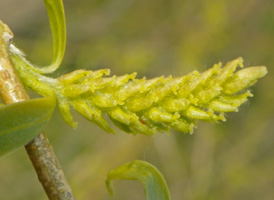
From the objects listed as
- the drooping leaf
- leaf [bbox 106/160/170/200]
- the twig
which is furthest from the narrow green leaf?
leaf [bbox 106/160/170/200]

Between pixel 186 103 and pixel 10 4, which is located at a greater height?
pixel 10 4

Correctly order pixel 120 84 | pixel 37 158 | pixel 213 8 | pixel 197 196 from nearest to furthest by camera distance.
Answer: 1. pixel 37 158
2. pixel 120 84
3. pixel 197 196
4. pixel 213 8

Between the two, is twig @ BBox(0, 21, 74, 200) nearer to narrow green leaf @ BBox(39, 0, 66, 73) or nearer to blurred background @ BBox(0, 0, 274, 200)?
narrow green leaf @ BBox(39, 0, 66, 73)

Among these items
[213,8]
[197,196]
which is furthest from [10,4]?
[197,196]

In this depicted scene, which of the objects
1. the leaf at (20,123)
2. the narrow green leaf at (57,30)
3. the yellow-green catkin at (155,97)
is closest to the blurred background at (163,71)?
the narrow green leaf at (57,30)

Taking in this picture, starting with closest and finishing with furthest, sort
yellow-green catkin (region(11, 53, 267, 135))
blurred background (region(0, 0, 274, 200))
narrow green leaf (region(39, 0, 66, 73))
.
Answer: yellow-green catkin (region(11, 53, 267, 135)), narrow green leaf (region(39, 0, 66, 73)), blurred background (region(0, 0, 274, 200))

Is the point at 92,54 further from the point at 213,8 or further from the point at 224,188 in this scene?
the point at 224,188

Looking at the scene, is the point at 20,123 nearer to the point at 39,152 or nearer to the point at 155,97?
the point at 39,152
